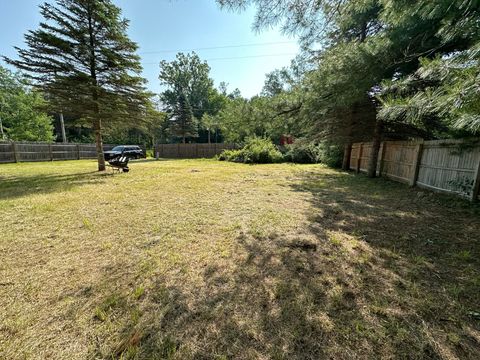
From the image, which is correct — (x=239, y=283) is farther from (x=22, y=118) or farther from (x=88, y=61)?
(x=22, y=118)

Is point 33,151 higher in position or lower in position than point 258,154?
lower

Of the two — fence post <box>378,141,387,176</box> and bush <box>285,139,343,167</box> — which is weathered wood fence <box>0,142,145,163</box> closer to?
bush <box>285,139,343,167</box>

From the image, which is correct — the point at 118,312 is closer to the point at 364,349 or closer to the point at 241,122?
the point at 364,349

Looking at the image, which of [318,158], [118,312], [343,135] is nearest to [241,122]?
[343,135]

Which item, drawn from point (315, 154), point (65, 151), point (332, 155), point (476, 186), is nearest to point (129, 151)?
point (65, 151)

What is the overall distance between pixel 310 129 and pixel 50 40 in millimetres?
10286

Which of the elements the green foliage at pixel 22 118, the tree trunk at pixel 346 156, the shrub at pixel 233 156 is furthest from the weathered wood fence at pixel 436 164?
the green foliage at pixel 22 118

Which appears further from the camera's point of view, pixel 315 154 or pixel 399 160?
pixel 315 154

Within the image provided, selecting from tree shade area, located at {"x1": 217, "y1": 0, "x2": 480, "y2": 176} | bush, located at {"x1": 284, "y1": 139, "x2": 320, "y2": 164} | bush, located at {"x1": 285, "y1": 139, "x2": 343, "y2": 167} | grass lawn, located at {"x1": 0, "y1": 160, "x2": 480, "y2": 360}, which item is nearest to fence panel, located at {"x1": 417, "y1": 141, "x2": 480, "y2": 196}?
tree shade area, located at {"x1": 217, "y1": 0, "x2": 480, "y2": 176}

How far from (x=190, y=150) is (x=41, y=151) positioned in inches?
479

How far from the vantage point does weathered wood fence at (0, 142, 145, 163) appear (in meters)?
14.0

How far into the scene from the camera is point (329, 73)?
5766 mm

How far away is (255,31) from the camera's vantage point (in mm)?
3566

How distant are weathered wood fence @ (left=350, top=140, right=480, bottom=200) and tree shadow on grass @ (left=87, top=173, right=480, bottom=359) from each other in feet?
7.66
